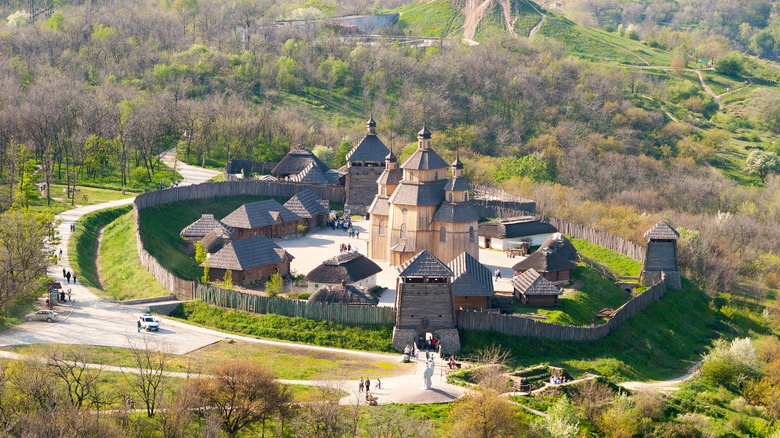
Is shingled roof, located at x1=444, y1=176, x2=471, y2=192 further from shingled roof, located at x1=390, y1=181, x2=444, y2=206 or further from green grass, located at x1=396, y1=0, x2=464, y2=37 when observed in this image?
green grass, located at x1=396, y1=0, x2=464, y2=37

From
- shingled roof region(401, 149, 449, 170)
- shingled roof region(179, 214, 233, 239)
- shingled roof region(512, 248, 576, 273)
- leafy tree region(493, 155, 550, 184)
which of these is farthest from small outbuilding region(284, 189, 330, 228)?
leafy tree region(493, 155, 550, 184)

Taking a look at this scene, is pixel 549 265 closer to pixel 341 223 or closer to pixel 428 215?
pixel 428 215

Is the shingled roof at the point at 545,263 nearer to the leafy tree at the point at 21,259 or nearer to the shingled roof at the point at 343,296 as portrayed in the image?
the shingled roof at the point at 343,296

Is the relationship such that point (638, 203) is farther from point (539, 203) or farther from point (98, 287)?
point (98, 287)

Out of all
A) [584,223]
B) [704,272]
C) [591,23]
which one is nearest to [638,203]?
[584,223]

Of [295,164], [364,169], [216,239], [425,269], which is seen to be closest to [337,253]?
[216,239]

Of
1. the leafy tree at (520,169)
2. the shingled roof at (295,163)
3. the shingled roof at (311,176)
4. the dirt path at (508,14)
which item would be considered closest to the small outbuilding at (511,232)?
the shingled roof at (311,176)

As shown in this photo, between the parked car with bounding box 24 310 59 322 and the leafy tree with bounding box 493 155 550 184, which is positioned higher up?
the leafy tree with bounding box 493 155 550 184
